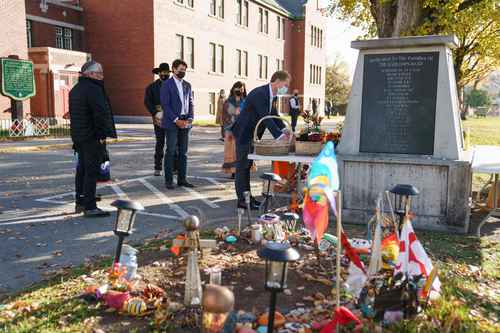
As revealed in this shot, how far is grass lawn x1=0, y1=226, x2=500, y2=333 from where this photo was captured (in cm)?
317

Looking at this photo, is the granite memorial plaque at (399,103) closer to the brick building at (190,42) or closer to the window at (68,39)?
the brick building at (190,42)

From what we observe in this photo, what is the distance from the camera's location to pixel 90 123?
6.21m

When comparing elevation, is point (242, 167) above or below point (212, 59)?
below

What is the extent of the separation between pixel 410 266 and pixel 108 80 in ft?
104

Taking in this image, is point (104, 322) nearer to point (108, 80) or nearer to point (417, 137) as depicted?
point (417, 137)

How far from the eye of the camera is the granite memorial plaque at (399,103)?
586 centimetres

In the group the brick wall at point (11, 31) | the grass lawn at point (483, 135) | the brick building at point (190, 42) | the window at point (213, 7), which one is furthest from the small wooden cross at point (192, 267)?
the window at point (213, 7)

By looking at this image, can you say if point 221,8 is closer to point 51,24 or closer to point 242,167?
point 51,24

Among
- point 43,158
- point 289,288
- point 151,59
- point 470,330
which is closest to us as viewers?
point 470,330

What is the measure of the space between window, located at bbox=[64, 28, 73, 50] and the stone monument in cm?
2967

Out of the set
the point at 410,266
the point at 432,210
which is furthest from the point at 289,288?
the point at 432,210

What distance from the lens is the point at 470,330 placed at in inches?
121

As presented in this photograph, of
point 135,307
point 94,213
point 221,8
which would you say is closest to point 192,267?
point 135,307

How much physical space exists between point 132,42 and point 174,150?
82.5ft
